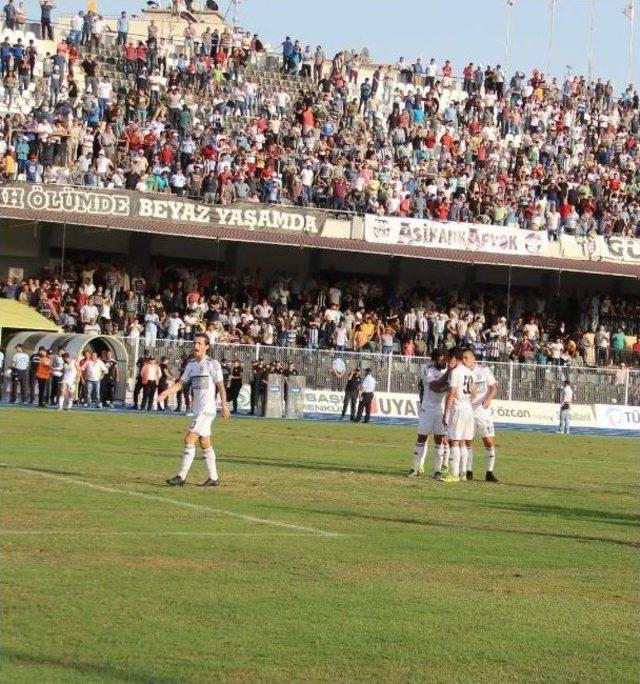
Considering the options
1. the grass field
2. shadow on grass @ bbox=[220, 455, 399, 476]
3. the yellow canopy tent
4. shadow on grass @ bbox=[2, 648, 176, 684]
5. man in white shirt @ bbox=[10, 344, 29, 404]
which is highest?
the yellow canopy tent

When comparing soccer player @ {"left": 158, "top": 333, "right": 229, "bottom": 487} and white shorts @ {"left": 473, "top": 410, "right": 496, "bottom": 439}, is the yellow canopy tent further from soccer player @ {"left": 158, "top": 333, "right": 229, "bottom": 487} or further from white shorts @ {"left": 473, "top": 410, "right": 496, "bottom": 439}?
soccer player @ {"left": 158, "top": 333, "right": 229, "bottom": 487}

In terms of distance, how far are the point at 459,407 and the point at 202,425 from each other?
517cm

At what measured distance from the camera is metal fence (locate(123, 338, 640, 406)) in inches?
1828

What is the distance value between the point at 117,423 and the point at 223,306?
14546mm

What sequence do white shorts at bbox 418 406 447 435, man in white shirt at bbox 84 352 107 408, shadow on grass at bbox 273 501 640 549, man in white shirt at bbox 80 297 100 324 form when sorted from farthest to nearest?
1. man in white shirt at bbox 80 297 100 324
2. man in white shirt at bbox 84 352 107 408
3. white shorts at bbox 418 406 447 435
4. shadow on grass at bbox 273 501 640 549

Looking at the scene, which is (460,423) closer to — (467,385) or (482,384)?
(467,385)

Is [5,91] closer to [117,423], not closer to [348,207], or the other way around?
[348,207]

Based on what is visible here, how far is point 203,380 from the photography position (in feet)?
66.7

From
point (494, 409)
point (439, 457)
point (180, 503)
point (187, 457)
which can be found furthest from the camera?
point (494, 409)

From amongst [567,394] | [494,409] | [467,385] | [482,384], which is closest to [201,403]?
[467,385]

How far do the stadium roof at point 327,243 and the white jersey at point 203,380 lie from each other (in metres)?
27.8

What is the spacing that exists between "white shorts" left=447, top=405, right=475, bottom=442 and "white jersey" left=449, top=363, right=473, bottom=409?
0.09m

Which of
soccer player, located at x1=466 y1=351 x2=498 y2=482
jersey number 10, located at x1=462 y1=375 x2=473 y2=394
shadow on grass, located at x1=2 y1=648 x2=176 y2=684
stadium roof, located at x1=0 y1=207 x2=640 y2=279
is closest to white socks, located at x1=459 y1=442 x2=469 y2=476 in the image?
soccer player, located at x1=466 y1=351 x2=498 y2=482

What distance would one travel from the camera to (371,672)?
923cm
